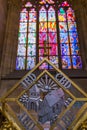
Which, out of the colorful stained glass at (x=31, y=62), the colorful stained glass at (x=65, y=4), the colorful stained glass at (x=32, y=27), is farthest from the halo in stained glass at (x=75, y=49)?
the colorful stained glass at (x=65, y=4)

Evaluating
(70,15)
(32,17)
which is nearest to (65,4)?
(70,15)

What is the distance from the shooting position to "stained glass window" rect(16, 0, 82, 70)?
734 centimetres

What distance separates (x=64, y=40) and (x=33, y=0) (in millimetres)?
2436

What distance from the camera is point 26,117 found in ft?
9.50

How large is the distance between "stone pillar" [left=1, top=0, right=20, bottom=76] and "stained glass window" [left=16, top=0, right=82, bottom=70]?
0.66ft

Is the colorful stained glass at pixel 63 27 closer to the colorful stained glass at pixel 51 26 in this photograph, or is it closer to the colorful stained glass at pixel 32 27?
the colorful stained glass at pixel 51 26

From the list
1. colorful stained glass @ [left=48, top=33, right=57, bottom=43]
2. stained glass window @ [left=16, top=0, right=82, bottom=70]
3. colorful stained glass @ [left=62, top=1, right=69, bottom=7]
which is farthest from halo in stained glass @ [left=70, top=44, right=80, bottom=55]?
colorful stained glass @ [left=62, top=1, right=69, bottom=7]

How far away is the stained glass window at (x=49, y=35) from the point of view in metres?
7.34

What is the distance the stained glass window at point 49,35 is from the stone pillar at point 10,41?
20cm

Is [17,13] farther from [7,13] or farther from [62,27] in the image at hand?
[62,27]

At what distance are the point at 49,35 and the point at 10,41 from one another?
1.42 meters

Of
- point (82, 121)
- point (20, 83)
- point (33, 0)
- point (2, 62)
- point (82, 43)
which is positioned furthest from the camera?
point (33, 0)

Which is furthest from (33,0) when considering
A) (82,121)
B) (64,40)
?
(82,121)

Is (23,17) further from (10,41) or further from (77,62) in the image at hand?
(77,62)
